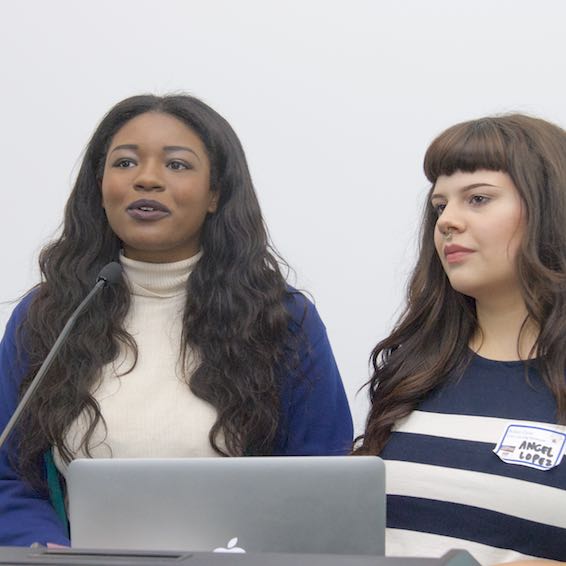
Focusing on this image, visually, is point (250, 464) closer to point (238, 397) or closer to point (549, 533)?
point (549, 533)

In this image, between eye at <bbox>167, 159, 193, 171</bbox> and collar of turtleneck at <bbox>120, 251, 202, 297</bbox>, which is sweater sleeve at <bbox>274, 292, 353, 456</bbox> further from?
eye at <bbox>167, 159, 193, 171</bbox>

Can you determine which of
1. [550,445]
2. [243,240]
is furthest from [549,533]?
[243,240]

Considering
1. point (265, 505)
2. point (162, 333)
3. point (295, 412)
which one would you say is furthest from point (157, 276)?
point (265, 505)

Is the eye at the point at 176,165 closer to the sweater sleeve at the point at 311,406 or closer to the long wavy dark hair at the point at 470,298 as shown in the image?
the sweater sleeve at the point at 311,406

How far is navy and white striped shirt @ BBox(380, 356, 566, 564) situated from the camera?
53.7 inches

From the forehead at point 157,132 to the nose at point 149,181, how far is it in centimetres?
6

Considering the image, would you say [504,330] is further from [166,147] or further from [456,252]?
[166,147]

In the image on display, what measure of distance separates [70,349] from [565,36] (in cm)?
115

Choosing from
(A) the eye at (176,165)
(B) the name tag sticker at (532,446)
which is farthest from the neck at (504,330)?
(A) the eye at (176,165)

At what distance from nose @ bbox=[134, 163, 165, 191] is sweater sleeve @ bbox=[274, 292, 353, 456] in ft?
1.12

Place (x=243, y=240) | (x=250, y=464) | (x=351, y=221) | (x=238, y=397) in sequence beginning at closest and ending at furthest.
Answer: (x=250, y=464), (x=238, y=397), (x=243, y=240), (x=351, y=221)

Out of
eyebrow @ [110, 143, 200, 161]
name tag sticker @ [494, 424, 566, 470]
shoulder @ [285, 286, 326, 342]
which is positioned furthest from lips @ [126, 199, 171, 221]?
name tag sticker @ [494, 424, 566, 470]

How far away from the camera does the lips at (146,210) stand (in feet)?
5.91

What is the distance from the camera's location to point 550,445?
1.39m
